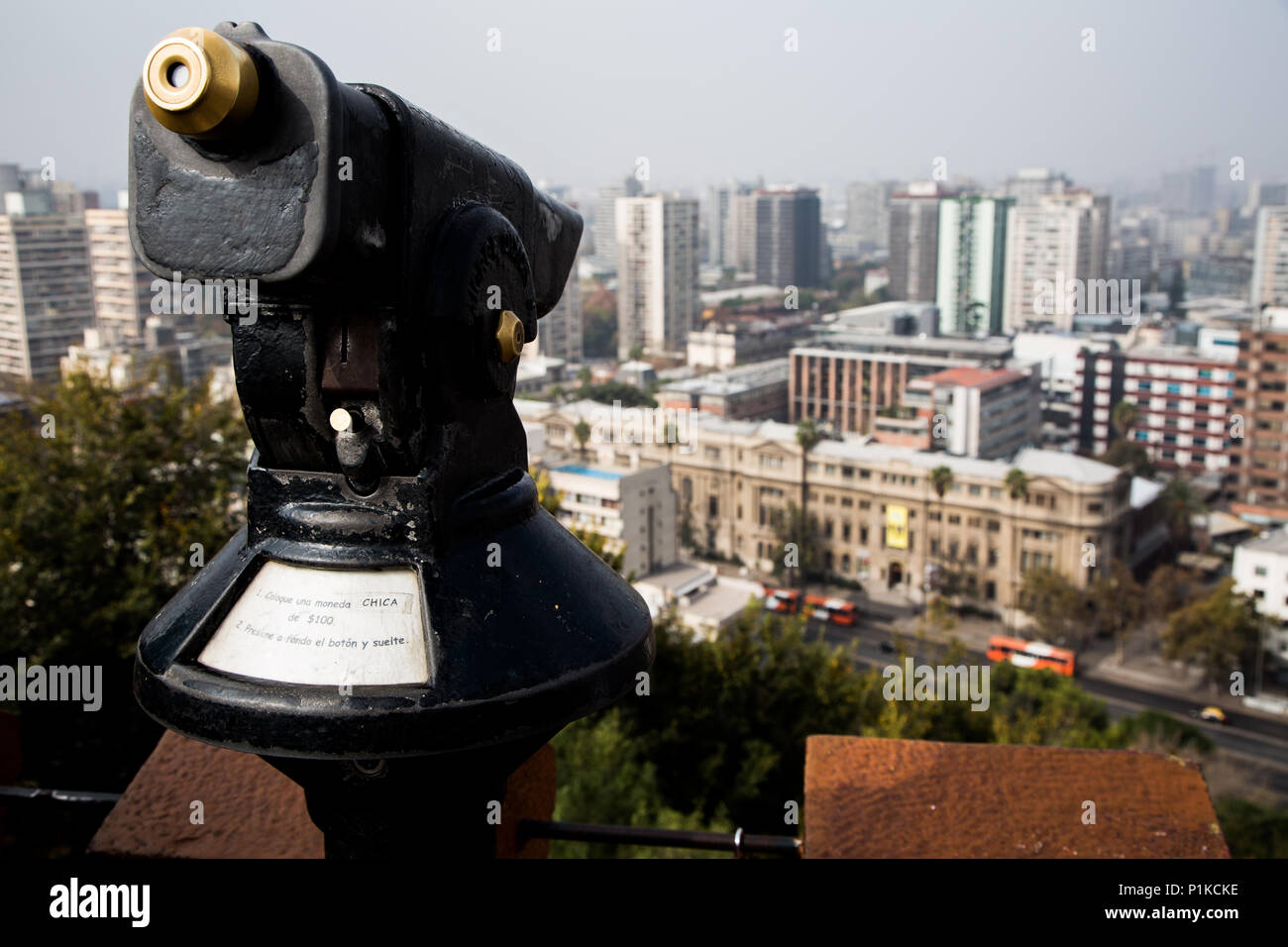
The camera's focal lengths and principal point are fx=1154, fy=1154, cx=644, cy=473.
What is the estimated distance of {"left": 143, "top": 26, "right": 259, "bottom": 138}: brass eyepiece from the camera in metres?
0.76

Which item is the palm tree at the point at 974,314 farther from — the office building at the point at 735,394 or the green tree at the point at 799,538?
the green tree at the point at 799,538

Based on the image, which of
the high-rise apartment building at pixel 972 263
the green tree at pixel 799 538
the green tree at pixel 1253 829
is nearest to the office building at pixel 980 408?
the green tree at pixel 799 538

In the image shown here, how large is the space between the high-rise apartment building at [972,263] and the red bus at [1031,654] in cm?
3211

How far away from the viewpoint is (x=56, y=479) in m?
7.02

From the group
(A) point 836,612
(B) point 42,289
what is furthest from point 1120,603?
(B) point 42,289

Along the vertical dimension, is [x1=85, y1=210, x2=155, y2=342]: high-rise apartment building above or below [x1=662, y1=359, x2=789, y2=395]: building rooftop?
above

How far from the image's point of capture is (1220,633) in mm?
21781

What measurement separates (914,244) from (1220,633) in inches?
1697

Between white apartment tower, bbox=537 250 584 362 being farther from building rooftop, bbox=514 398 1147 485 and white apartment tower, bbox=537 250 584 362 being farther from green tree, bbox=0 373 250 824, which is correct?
green tree, bbox=0 373 250 824

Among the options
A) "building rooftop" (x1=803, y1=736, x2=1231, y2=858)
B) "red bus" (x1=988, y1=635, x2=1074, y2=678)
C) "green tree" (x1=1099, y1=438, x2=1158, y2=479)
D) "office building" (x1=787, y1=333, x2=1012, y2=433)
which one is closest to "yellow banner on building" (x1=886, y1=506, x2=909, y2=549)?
"red bus" (x1=988, y1=635, x2=1074, y2=678)

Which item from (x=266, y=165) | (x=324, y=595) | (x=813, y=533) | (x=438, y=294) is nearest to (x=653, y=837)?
(x=324, y=595)

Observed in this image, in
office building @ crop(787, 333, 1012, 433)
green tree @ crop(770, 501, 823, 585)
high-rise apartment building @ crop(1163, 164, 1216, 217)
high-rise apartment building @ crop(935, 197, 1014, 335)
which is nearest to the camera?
green tree @ crop(770, 501, 823, 585)

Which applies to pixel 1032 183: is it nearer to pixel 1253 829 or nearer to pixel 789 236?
pixel 789 236

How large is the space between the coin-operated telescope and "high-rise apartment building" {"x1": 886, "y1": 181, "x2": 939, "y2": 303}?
60731 mm
